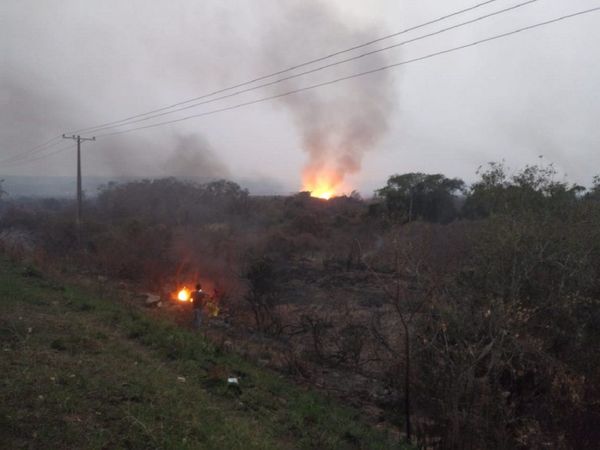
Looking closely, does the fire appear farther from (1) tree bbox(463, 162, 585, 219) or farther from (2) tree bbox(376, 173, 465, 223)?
(2) tree bbox(376, 173, 465, 223)

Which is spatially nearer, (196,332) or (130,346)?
(130,346)

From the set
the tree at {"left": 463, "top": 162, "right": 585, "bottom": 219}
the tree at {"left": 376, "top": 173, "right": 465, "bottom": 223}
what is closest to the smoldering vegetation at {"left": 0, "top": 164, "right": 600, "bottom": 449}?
the tree at {"left": 463, "top": 162, "right": 585, "bottom": 219}

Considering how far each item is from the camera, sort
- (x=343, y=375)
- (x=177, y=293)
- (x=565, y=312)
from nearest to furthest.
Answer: (x=565, y=312), (x=343, y=375), (x=177, y=293)

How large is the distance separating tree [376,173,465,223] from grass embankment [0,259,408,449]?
82.8 ft

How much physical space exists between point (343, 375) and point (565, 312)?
14.8 ft

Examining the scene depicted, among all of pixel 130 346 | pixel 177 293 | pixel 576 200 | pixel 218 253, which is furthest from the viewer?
pixel 218 253

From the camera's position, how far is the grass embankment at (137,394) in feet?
15.8

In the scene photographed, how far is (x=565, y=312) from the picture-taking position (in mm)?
7395

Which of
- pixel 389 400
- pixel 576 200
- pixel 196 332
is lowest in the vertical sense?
pixel 389 400

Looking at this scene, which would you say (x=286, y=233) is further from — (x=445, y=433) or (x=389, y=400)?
(x=445, y=433)

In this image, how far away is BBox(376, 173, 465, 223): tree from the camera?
33.5m

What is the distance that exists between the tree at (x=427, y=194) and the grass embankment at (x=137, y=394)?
82.8 feet

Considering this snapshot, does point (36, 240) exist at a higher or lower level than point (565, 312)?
higher

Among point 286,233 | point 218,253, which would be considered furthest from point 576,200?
point 286,233
